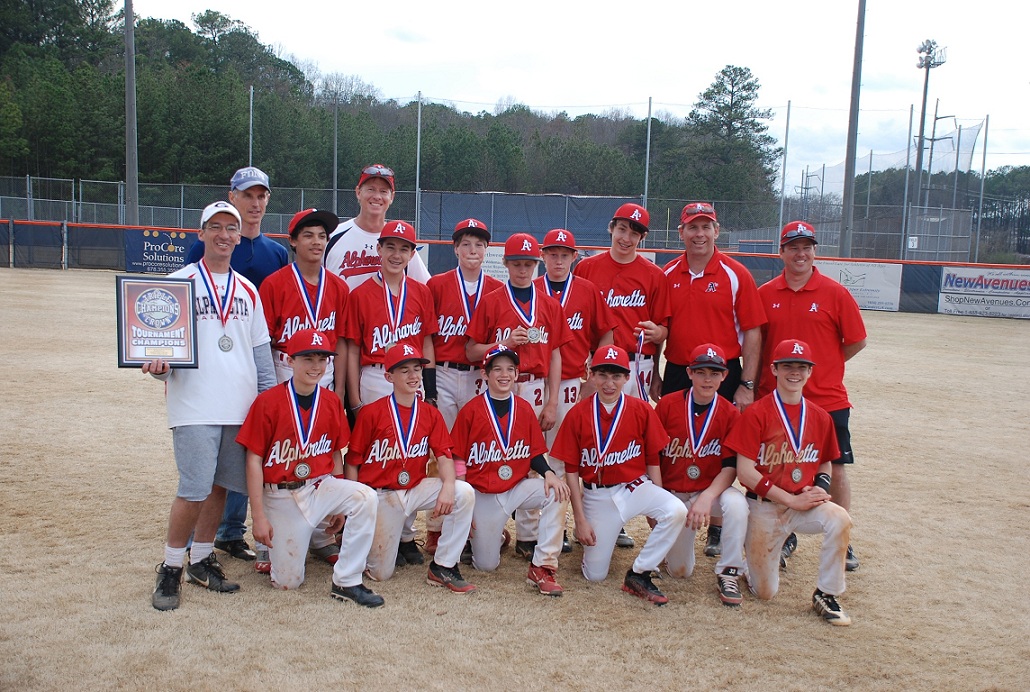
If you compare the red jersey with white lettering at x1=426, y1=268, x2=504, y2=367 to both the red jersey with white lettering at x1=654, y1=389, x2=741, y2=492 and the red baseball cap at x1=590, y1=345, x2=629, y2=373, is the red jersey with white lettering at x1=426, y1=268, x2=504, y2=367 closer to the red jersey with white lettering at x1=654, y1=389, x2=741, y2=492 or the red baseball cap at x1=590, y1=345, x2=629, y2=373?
the red baseball cap at x1=590, y1=345, x2=629, y2=373

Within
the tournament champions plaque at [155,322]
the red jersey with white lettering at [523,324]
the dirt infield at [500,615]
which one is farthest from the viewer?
the red jersey with white lettering at [523,324]

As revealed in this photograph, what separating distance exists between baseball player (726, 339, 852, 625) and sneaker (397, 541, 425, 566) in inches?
77.6

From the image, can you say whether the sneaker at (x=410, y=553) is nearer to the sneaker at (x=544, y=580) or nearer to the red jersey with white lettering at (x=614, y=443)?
the sneaker at (x=544, y=580)

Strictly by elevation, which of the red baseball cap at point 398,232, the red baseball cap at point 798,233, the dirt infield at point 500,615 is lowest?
the dirt infield at point 500,615

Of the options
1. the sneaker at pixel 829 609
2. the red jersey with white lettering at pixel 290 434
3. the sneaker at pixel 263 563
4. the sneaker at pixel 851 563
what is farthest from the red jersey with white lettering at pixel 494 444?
the sneaker at pixel 851 563

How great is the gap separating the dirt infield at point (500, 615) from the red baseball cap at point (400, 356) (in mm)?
1248

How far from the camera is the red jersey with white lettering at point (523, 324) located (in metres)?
5.05

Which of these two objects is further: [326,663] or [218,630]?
[218,630]

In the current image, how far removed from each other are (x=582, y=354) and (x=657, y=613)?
5.97ft

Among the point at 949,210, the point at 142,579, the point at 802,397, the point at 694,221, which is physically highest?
the point at 949,210

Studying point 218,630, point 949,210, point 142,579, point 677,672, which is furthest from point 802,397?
point 949,210

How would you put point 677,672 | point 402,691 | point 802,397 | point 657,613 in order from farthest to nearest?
point 802,397, point 657,613, point 677,672, point 402,691

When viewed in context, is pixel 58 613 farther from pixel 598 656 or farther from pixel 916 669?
pixel 916 669

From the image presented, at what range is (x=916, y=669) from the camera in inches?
146
